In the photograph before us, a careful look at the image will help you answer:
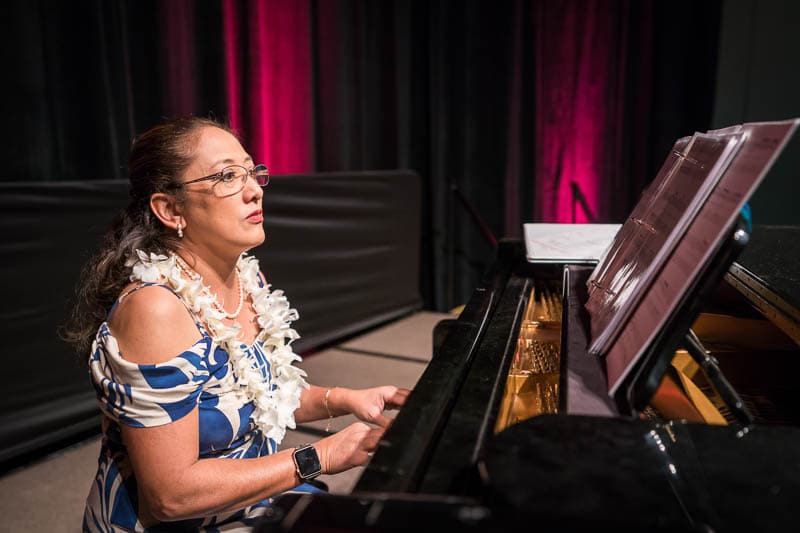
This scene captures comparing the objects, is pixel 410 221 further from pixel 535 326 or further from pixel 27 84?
pixel 535 326

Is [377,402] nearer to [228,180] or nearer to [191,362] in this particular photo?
[191,362]

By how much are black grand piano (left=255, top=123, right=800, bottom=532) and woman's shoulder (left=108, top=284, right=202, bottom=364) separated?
328mm

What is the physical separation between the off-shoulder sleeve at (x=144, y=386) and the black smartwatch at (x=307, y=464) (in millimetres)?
218

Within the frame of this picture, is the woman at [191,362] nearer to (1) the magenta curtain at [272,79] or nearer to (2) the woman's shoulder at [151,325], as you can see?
(2) the woman's shoulder at [151,325]

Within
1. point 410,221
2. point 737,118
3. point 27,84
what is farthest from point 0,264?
point 737,118

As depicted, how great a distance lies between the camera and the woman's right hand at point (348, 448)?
116 centimetres

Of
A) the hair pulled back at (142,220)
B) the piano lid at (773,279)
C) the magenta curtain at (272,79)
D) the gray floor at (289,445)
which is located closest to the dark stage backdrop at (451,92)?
the magenta curtain at (272,79)

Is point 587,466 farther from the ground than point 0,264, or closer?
farther from the ground

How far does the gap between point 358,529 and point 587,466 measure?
0.23 meters

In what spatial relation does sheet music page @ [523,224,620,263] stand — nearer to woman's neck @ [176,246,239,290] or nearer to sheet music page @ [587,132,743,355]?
sheet music page @ [587,132,743,355]

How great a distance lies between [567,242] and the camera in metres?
1.91

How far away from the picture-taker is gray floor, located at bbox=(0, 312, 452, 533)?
216cm

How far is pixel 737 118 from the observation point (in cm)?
444

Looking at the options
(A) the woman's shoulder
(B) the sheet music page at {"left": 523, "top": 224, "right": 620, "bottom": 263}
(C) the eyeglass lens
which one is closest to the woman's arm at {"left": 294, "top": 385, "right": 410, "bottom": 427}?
(A) the woman's shoulder
